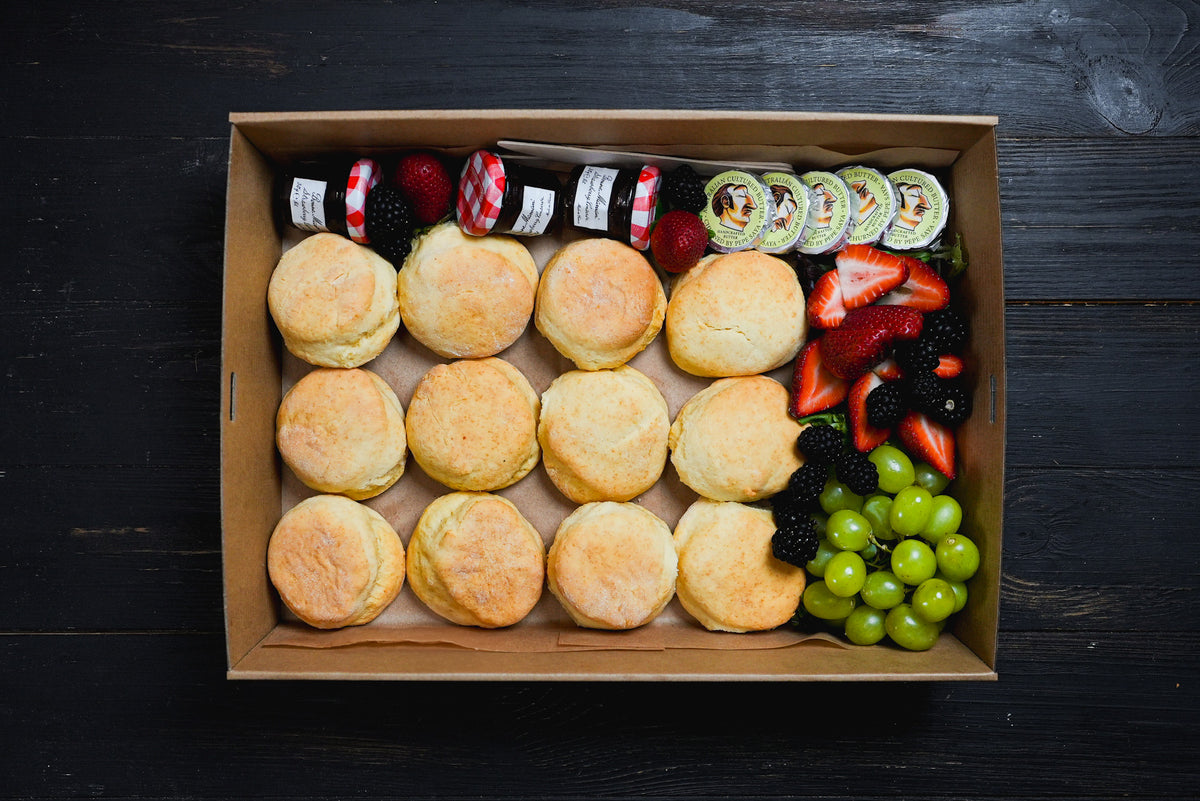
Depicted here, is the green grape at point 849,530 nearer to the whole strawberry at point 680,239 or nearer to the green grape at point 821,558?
the green grape at point 821,558

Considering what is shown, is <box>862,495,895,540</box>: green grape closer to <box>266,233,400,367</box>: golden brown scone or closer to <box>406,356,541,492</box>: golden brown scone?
<box>406,356,541,492</box>: golden brown scone

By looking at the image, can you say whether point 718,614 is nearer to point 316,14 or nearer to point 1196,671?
point 1196,671

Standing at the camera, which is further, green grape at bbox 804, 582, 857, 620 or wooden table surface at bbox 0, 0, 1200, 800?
wooden table surface at bbox 0, 0, 1200, 800

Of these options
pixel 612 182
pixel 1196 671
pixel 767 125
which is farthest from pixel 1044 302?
pixel 612 182

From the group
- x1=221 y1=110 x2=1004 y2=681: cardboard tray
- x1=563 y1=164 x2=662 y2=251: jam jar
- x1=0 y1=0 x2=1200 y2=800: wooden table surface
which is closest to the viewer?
x1=221 y1=110 x2=1004 y2=681: cardboard tray

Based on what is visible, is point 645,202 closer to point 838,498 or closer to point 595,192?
point 595,192

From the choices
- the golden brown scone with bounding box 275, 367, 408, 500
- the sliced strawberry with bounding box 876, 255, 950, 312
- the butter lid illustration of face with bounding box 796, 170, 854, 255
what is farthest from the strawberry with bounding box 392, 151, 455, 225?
the sliced strawberry with bounding box 876, 255, 950, 312

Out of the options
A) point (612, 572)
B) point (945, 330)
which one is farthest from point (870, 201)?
point (612, 572)
